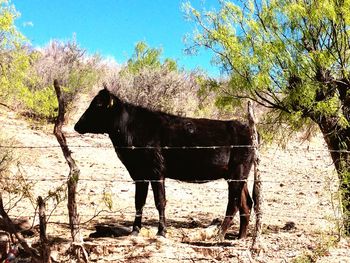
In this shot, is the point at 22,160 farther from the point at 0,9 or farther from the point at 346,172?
the point at 346,172

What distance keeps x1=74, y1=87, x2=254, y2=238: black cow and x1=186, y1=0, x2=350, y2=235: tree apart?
3.75ft

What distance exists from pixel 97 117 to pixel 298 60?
10.9 feet

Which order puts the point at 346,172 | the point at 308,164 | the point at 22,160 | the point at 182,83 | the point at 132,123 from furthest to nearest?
the point at 182,83, the point at 308,164, the point at 22,160, the point at 132,123, the point at 346,172

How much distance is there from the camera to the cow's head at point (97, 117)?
28.0ft

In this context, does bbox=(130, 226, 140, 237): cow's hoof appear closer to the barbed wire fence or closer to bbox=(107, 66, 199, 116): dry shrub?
the barbed wire fence

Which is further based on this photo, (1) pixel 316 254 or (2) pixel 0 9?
(2) pixel 0 9

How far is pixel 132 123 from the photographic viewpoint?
8.58 m

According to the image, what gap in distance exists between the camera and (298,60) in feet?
29.9

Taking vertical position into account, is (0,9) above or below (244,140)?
above

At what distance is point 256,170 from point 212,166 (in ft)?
6.32

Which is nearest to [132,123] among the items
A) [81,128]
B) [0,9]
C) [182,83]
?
[81,128]

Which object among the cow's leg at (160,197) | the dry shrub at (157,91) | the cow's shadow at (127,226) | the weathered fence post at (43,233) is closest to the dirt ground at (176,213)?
the cow's shadow at (127,226)

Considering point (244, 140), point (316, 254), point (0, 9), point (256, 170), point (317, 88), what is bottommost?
point (316, 254)

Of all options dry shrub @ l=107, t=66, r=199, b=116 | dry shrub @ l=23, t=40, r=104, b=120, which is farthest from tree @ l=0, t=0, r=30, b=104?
dry shrub @ l=107, t=66, r=199, b=116
